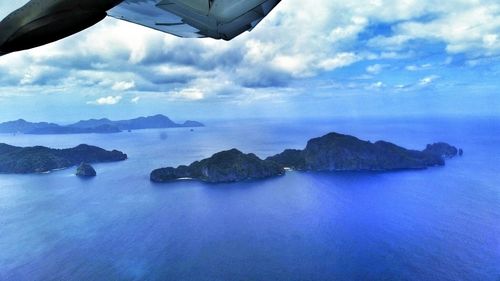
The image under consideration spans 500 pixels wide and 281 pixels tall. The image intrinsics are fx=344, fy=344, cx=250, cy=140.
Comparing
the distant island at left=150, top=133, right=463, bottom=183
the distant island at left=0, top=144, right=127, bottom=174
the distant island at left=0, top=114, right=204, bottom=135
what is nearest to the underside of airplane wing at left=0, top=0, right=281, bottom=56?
the distant island at left=150, top=133, right=463, bottom=183

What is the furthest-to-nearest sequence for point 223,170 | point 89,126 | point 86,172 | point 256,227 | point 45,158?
point 89,126 → point 45,158 → point 86,172 → point 223,170 → point 256,227

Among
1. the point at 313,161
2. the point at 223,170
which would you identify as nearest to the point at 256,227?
the point at 223,170

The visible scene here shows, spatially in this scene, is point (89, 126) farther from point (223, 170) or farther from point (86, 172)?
point (223, 170)

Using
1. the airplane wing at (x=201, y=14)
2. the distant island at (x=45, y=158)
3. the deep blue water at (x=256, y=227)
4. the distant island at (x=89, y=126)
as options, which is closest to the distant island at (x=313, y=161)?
the deep blue water at (x=256, y=227)

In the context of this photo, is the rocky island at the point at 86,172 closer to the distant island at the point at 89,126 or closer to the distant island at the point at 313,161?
the distant island at the point at 313,161

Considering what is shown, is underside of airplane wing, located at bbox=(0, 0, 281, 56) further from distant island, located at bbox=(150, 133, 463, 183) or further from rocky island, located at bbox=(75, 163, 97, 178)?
rocky island, located at bbox=(75, 163, 97, 178)

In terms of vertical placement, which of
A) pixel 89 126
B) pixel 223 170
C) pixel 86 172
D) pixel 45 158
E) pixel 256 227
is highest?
pixel 89 126
